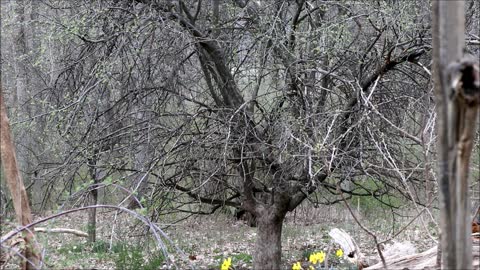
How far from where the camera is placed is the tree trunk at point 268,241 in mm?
7711

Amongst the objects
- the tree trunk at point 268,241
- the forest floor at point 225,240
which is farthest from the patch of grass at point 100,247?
the tree trunk at point 268,241

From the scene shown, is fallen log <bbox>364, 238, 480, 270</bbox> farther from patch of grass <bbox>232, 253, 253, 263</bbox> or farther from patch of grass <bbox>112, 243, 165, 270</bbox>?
patch of grass <bbox>232, 253, 253, 263</bbox>

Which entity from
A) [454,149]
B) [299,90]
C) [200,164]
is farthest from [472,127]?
[200,164]

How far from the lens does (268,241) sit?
7828 mm

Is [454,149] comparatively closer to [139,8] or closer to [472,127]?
[472,127]

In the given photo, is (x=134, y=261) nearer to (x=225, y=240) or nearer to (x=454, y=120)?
(x=225, y=240)

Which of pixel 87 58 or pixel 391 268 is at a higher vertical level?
pixel 87 58

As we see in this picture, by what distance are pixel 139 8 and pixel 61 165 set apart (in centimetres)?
205

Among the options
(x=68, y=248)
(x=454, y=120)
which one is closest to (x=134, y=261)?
(x=68, y=248)

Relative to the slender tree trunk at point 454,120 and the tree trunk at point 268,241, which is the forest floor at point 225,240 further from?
the slender tree trunk at point 454,120

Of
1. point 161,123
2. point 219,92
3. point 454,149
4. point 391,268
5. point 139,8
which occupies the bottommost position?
point 391,268

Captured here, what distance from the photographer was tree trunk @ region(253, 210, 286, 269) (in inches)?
304

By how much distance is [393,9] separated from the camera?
5.66 meters

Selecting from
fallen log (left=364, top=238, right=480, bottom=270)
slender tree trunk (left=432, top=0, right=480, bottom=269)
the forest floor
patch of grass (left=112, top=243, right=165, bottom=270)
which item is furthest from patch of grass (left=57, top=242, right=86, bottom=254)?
slender tree trunk (left=432, top=0, right=480, bottom=269)
